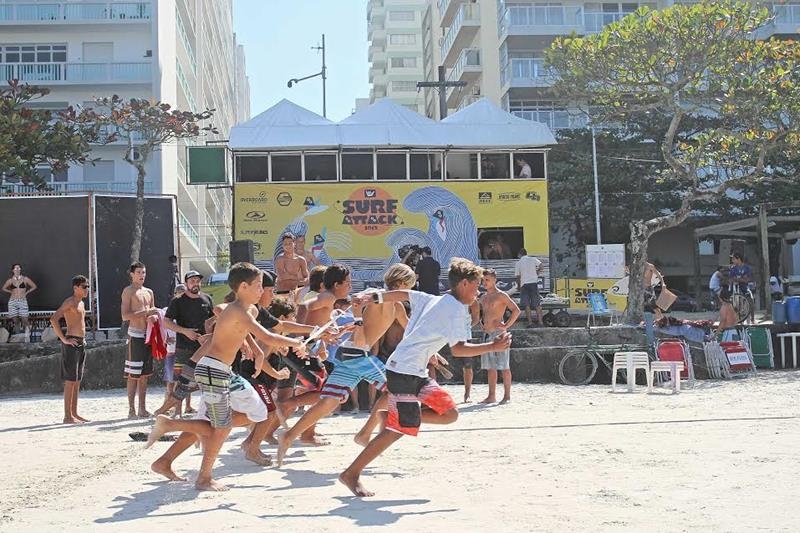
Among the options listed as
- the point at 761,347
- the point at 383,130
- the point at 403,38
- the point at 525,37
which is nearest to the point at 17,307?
A: the point at 383,130

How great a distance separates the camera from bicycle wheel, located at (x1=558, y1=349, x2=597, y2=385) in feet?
51.1

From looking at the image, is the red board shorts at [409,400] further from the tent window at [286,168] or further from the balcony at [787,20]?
the balcony at [787,20]

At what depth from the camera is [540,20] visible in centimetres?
4519

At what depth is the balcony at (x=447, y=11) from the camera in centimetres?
5478

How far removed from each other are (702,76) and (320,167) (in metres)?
8.25

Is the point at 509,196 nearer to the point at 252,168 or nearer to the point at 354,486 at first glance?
the point at 252,168

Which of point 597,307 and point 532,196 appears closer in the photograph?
point 597,307

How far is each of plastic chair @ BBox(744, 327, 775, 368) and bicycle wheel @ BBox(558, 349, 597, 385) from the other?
3105mm

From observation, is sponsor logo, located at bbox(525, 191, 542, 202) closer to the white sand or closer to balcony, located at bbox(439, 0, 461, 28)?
the white sand

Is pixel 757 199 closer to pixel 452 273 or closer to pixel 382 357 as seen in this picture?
pixel 382 357

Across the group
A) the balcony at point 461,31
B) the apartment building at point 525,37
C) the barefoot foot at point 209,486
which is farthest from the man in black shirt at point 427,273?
the balcony at point 461,31

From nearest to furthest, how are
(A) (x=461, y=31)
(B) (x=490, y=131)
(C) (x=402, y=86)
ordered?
1. (B) (x=490, y=131)
2. (A) (x=461, y=31)
3. (C) (x=402, y=86)

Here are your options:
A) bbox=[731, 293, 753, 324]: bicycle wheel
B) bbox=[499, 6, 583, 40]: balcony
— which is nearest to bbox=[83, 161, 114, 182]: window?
bbox=[499, 6, 583, 40]: balcony

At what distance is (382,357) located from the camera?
33.3ft
